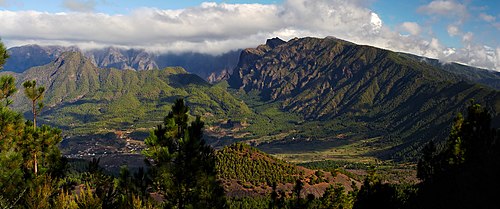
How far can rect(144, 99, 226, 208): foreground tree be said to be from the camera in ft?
109

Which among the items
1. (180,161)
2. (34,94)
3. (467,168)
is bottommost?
(467,168)

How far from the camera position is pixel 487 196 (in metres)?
32.1

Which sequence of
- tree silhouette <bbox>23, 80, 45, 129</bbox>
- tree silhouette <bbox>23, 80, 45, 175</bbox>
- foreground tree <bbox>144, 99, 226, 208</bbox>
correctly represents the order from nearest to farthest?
1. foreground tree <bbox>144, 99, 226, 208</bbox>
2. tree silhouette <bbox>23, 80, 45, 175</bbox>
3. tree silhouette <bbox>23, 80, 45, 129</bbox>

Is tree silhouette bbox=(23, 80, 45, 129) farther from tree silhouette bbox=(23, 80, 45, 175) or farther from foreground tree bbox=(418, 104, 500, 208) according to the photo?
foreground tree bbox=(418, 104, 500, 208)

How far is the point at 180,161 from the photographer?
33.9m

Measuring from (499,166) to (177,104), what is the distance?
89.9ft

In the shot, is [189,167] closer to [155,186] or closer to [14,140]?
[155,186]

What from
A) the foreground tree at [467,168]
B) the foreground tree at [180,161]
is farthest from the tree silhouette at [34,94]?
the foreground tree at [467,168]

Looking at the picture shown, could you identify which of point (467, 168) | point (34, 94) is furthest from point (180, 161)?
point (467, 168)

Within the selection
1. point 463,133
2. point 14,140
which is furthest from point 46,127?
point 463,133

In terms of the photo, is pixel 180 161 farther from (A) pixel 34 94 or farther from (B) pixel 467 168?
(B) pixel 467 168

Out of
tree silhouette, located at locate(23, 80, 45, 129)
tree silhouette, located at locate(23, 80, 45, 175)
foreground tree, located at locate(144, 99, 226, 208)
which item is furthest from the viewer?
tree silhouette, located at locate(23, 80, 45, 129)

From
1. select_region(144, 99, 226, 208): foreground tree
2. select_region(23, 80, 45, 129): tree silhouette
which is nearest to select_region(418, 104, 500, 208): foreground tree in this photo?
select_region(144, 99, 226, 208): foreground tree

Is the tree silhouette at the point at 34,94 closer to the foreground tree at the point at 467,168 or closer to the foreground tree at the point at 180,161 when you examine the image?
the foreground tree at the point at 180,161
